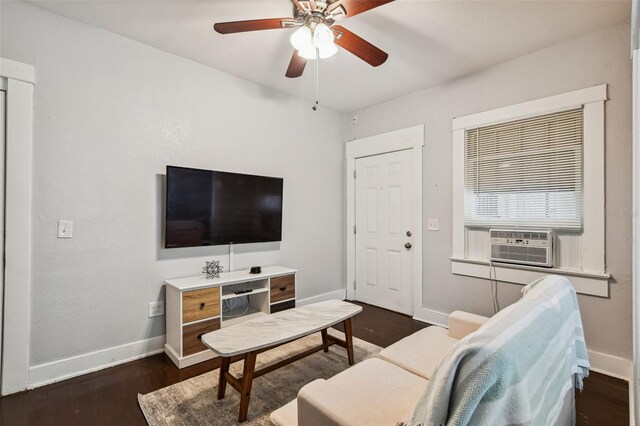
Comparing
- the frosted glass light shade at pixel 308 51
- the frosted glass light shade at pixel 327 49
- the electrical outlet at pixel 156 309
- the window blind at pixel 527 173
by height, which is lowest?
the electrical outlet at pixel 156 309

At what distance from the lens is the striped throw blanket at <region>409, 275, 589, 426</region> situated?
2.49ft

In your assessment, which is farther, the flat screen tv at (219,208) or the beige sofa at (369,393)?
the flat screen tv at (219,208)

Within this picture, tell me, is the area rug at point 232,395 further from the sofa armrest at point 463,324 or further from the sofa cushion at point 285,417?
the sofa armrest at point 463,324

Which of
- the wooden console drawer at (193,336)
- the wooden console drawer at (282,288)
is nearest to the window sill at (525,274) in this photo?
the wooden console drawer at (282,288)

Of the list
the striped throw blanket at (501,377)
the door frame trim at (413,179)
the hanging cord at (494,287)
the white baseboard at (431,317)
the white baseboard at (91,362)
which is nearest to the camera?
the striped throw blanket at (501,377)

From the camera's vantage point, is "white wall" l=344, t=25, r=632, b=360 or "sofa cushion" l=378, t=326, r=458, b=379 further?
"white wall" l=344, t=25, r=632, b=360

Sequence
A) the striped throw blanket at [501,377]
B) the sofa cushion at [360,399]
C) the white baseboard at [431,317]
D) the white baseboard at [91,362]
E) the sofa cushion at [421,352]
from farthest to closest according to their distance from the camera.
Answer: the white baseboard at [431,317]
the white baseboard at [91,362]
the sofa cushion at [421,352]
the sofa cushion at [360,399]
the striped throw blanket at [501,377]

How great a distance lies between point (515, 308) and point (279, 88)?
3.19 m

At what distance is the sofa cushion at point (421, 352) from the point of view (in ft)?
5.16

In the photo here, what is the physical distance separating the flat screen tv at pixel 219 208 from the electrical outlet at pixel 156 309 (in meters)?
0.53

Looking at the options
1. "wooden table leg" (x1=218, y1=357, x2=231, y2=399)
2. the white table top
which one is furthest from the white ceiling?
"wooden table leg" (x1=218, y1=357, x2=231, y2=399)

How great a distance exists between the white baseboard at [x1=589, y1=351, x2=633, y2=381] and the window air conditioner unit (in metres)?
0.75

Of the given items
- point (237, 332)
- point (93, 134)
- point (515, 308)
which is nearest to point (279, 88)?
point (93, 134)

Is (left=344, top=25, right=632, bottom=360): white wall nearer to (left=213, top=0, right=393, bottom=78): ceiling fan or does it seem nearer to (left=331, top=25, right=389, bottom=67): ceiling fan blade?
(left=331, top=25, right=389, bottom=67): ceiling fan blade
